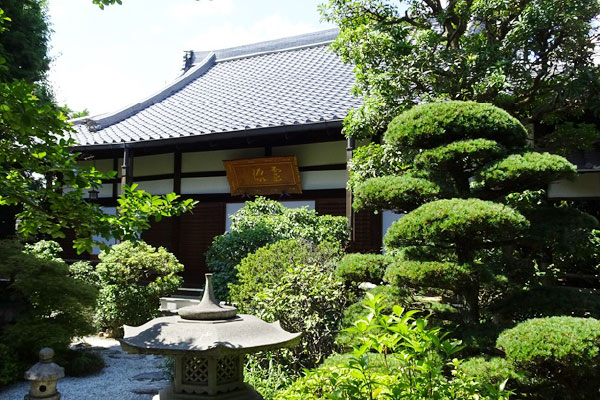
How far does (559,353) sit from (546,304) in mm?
937

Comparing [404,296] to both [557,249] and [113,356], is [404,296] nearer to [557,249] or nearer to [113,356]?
[557,249]

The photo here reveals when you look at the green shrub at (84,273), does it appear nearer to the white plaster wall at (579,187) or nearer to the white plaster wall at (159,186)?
the white plaster wall at (159,186)

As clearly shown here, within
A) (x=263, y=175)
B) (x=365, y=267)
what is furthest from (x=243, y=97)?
(x=365, y=267)

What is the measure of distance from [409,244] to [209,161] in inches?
328

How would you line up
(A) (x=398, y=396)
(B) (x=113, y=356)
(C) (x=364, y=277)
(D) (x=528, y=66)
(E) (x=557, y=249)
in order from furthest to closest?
(B) (x=113, y=356), (D) (x=528, y=66), (C) (x=364, y=277), (E) (x=557, y=249), (A) (x=398, y=396)

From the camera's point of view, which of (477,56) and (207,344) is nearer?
(207,344)

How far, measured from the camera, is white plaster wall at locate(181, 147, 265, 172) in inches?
465

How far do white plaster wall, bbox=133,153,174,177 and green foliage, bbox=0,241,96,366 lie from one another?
526 cm

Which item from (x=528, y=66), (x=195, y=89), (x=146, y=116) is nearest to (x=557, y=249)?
(x=528, y=66)

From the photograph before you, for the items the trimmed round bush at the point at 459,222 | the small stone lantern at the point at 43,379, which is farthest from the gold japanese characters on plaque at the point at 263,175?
the trimmed round bush at the point at 459,222

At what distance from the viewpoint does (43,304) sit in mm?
7715

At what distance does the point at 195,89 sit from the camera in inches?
639

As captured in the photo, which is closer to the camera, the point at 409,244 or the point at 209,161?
the point at 409,244

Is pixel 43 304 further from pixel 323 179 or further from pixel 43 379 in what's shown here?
pixel 323 179
